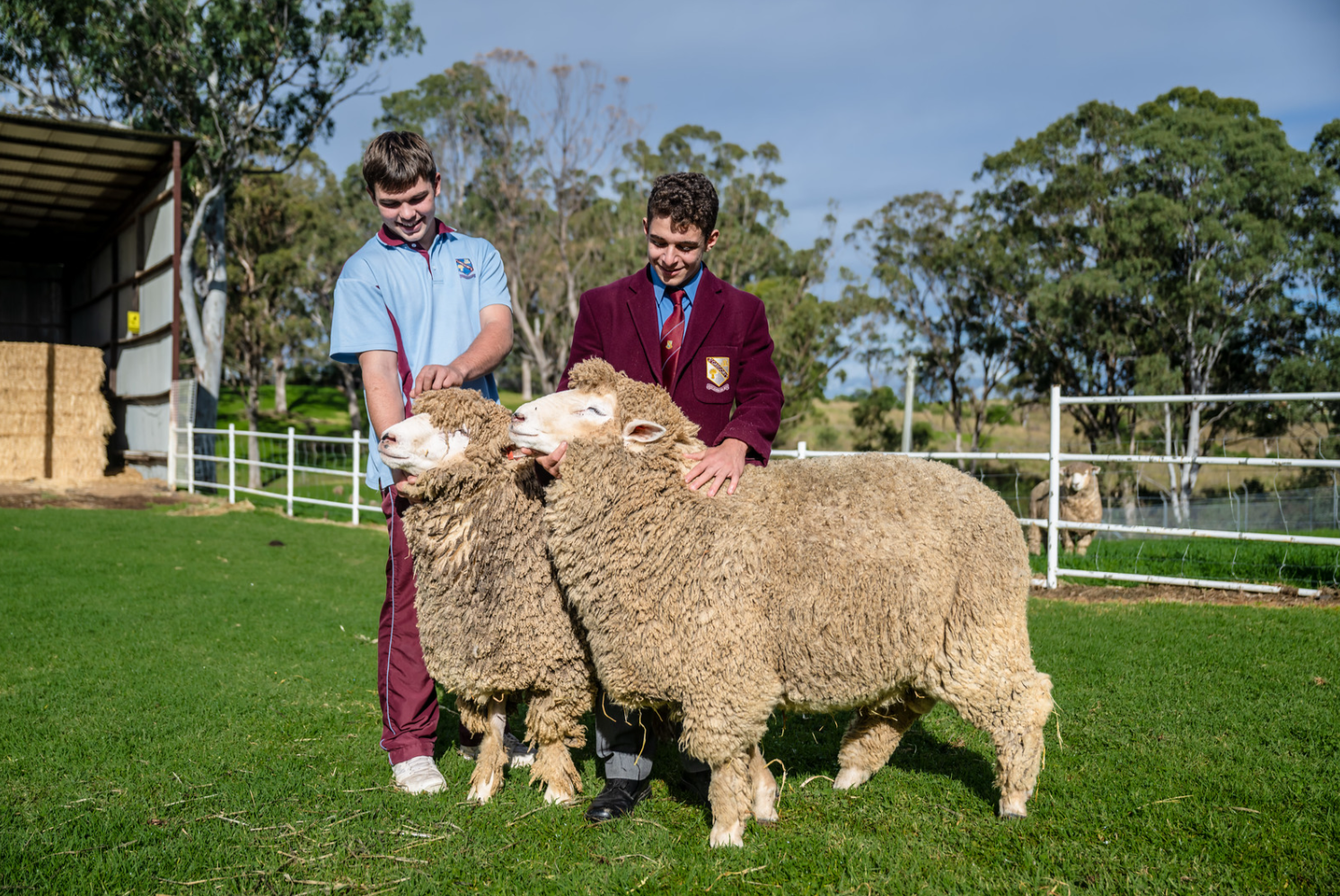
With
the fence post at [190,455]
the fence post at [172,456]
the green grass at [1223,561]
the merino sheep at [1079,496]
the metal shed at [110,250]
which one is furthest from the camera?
the fence post at [172,456]

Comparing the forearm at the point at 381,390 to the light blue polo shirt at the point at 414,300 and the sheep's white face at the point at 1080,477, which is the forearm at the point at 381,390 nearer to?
the light blue polo shirt at the point at 414,300

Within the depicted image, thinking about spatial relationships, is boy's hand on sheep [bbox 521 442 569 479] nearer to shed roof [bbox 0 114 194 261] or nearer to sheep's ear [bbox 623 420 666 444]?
sheep's ear [bbox 623 420 666 444]

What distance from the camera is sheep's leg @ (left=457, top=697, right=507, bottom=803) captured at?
336 cm

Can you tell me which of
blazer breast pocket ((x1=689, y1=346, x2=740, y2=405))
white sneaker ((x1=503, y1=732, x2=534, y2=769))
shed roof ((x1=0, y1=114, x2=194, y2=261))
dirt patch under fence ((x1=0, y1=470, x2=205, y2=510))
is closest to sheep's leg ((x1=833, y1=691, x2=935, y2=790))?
white sneaker ((x1=503, y1=732, x2=534, y2=769))

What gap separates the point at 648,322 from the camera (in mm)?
3357

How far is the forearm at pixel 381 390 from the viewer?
127 inches

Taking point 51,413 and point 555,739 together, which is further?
point 51,413

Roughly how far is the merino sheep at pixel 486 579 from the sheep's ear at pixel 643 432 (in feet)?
1.86

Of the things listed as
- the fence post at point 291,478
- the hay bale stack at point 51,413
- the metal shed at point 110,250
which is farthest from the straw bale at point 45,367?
the fence post at point 291,478

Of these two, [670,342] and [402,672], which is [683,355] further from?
[402,672]

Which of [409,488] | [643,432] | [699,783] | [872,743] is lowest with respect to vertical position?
[699,783]

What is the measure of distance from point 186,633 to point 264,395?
140 ft

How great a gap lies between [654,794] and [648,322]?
1989mm

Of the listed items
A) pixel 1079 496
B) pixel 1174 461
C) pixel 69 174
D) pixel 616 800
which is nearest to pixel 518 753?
pixel 616 800
